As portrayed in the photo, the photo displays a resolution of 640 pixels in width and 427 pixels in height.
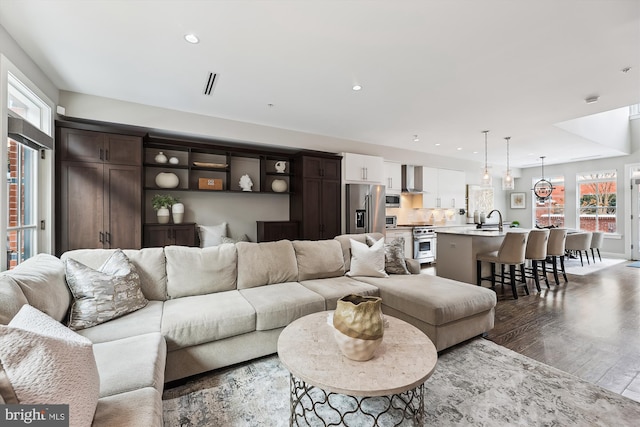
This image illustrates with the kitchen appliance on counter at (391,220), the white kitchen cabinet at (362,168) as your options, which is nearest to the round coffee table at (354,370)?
the white kitchen cabinet at (362,168)

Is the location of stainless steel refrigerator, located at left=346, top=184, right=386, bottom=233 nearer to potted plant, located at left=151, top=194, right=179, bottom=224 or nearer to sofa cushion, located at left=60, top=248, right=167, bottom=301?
potted plant, located at left=151, top=194, right=179, bottom=224

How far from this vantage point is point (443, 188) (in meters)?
6.95

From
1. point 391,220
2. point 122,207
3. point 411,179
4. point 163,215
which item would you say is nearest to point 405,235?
→ point 391,220

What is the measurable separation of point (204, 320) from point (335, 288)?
126 cm

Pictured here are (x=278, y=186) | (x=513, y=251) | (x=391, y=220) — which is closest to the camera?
(x=513, y=251)

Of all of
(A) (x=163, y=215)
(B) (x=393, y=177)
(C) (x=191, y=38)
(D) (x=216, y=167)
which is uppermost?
(C) (x=191, y=38)

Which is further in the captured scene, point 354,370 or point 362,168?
point 362,168

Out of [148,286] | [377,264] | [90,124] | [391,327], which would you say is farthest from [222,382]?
[90,124]

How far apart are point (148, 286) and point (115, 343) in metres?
0.79

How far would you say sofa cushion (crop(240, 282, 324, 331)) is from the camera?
2197 mm

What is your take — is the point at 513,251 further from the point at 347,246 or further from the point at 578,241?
the point at 578,241

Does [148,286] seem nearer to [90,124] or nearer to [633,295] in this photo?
[90,124]

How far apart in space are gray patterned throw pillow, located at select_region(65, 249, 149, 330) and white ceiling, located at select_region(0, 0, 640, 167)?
1.93m

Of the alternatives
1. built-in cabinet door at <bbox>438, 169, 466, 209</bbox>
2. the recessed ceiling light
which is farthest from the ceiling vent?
built-in cabinet door at <bbox>438, 169, 466, 209</bbox>
